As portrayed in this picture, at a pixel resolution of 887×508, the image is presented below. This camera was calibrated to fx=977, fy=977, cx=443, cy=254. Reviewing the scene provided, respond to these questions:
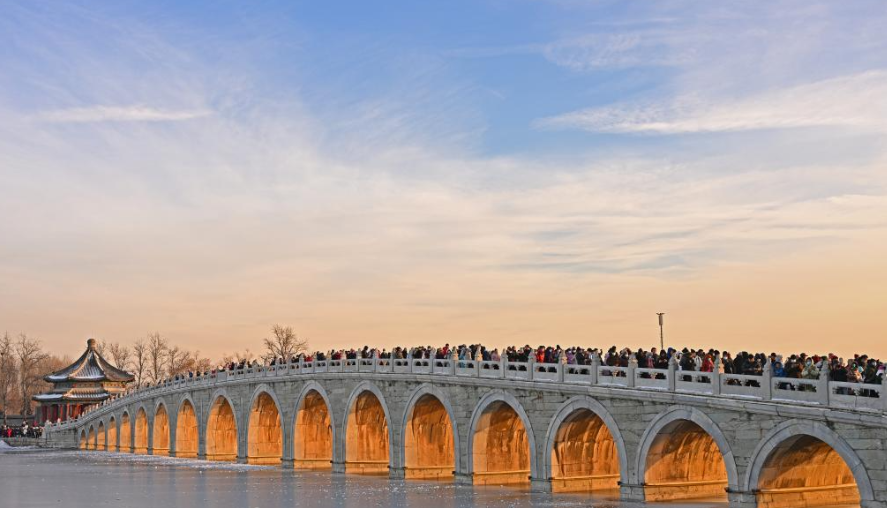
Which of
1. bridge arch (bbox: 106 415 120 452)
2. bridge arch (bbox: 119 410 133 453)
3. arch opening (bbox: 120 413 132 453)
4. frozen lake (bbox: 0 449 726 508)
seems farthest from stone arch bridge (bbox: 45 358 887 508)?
bridge arch (bbox: 106 415 120 452)

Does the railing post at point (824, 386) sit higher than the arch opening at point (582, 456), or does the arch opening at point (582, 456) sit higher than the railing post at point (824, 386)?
the railing post at point (824, 386)

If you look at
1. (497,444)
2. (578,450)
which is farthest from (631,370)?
(497,444)

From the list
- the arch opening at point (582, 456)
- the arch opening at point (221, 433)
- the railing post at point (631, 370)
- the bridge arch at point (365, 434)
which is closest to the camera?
the railing post at point (631, 370)

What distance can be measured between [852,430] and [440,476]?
2026cm

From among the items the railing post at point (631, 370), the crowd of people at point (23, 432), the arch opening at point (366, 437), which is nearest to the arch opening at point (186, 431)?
the arch opening at point (366, 437)

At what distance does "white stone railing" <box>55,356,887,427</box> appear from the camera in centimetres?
2193

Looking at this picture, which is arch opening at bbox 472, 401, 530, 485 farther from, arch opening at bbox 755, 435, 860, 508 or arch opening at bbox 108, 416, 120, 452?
arch opening at bbox 108, 416, 120, 452

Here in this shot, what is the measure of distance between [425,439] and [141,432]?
1532 inches

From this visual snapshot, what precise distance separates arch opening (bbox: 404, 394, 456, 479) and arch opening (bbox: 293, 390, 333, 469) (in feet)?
26.8

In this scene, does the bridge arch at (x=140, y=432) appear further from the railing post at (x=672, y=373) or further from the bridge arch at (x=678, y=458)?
the railing post at (x=672, y=373)

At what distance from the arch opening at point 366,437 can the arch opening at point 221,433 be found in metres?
14.8

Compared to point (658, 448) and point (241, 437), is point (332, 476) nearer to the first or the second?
point (241, 437)

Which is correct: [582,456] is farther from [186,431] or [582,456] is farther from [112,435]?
[112,435]

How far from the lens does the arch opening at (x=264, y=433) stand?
167 feet
